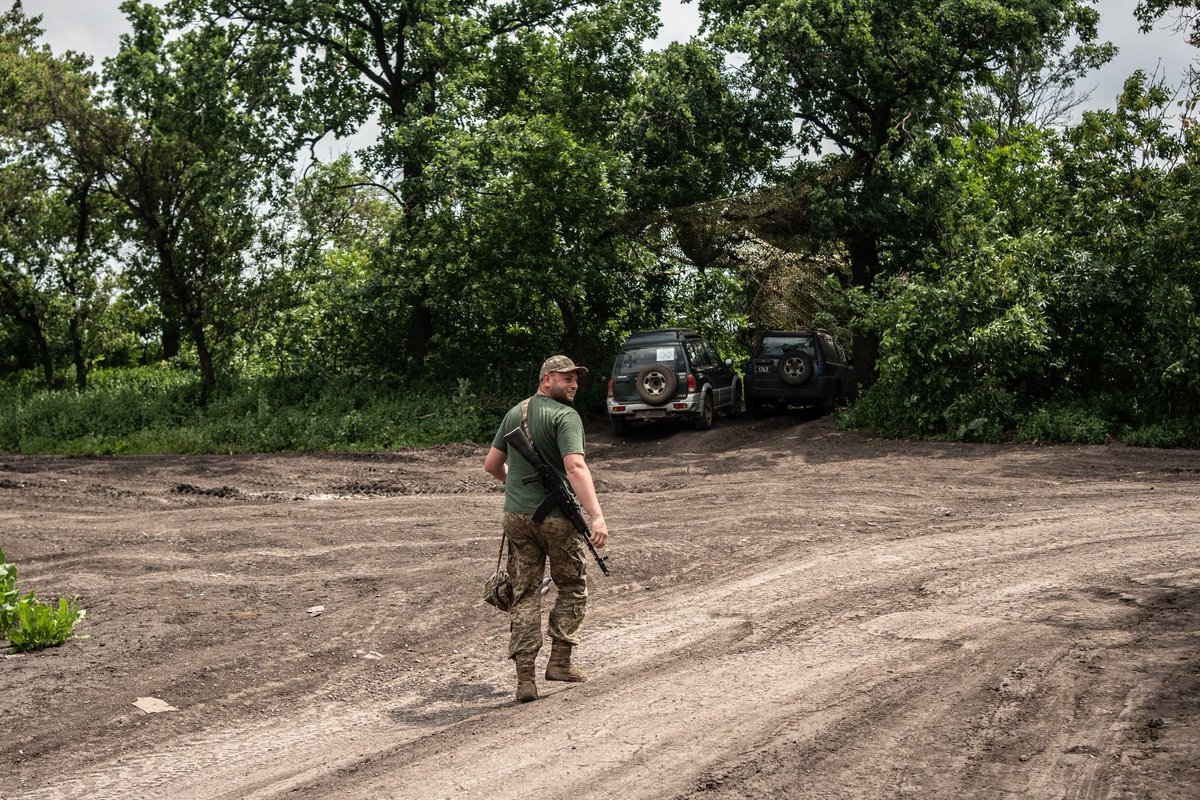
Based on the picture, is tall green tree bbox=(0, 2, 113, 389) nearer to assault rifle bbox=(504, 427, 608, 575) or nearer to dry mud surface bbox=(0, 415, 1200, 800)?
dry mud surface bbox=(0, 415, 1200, 800)

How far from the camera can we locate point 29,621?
8.64 meters

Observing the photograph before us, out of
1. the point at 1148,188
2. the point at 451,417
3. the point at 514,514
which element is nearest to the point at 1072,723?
the point at 514,514

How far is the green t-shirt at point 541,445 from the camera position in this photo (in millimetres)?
7137

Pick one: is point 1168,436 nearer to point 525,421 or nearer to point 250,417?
point 525,421

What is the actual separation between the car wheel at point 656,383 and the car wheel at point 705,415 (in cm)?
95

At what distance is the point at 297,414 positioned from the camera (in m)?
24.0

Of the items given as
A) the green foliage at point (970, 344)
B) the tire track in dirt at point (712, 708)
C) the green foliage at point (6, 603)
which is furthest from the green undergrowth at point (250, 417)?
the tire track in dirt at point (712, 708)

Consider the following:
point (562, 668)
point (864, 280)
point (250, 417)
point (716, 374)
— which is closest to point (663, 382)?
point (716, 374)

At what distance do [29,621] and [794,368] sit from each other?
58.0ft

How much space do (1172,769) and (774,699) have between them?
7.06 ft

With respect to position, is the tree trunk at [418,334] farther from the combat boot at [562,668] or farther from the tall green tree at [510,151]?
the combat boot at [562,668]

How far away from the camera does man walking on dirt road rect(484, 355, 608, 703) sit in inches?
281

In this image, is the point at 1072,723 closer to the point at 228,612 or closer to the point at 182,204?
the point at 228,612

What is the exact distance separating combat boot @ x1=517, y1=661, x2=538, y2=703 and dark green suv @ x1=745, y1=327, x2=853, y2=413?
17520 millimetres
